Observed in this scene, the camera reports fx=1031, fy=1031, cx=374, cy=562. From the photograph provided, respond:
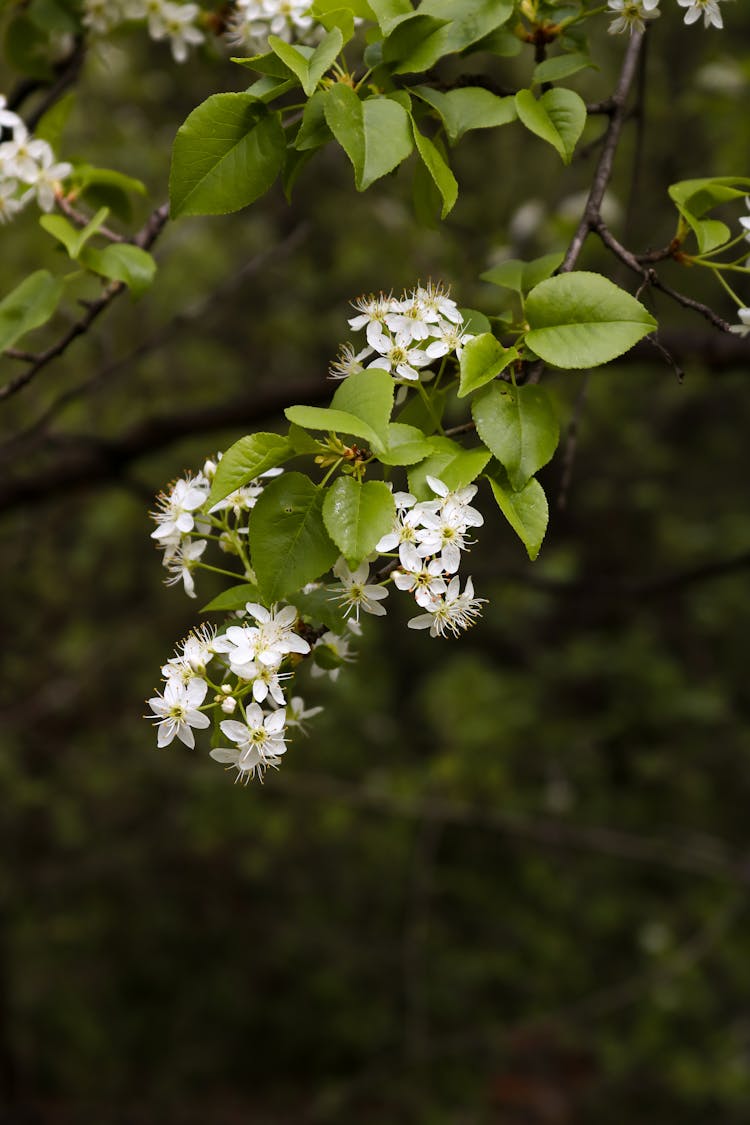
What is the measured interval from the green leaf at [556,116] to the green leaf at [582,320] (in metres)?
0.19

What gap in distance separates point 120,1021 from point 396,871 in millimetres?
1609

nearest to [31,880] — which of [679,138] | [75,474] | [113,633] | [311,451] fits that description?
[113,633]

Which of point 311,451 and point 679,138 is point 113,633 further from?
point 311,451

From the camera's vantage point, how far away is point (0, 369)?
3.88m

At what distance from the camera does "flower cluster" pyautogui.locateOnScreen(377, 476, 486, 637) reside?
0.92m

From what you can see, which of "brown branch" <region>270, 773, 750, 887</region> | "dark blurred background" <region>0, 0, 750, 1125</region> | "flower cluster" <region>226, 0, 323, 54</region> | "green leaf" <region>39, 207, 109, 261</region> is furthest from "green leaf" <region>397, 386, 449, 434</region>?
"dark blurred background" <region>0, 0, 750, 1125</region>

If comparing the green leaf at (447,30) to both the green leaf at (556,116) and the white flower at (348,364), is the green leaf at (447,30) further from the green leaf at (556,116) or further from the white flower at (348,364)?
the white flower at (348,364)

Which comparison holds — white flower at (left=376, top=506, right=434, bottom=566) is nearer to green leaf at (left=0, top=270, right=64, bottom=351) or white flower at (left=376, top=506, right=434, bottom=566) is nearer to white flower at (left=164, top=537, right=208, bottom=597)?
white flower at (left=164, top=537, right=208, bottom=597)

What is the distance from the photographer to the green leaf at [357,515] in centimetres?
87

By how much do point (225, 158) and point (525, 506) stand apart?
0.47 metres

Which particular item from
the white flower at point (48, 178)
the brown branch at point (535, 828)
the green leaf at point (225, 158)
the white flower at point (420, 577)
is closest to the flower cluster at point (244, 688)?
the white flower at point (420, 577)

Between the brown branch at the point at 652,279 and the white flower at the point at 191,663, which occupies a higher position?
the brown branch at the point at 652,279

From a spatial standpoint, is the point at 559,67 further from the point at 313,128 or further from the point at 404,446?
the point at 404,446

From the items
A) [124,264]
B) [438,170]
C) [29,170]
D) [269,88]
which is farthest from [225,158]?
[29,170]
